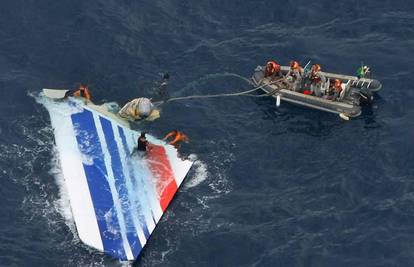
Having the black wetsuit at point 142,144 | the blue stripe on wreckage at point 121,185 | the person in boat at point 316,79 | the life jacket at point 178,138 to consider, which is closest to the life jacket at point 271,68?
the person in boat at point 316,79

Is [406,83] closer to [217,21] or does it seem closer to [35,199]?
[217,21]

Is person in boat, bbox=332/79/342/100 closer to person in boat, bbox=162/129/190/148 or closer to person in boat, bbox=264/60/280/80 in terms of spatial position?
person in boat, bbox=264/60/280/80

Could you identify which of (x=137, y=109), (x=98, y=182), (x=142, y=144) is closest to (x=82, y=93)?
(x=137, y=109)

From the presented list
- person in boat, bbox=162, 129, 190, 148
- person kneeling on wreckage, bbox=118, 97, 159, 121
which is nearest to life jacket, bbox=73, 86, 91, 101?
person kneeling on wreckage, bbox=118, 97, 159, 121

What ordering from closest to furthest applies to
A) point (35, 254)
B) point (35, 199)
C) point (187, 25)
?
1. point (35, 254)
2. point (35, 199)
3. point (187, 25)

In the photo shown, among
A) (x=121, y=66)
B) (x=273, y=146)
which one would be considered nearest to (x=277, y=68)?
(x=273, y=146)
